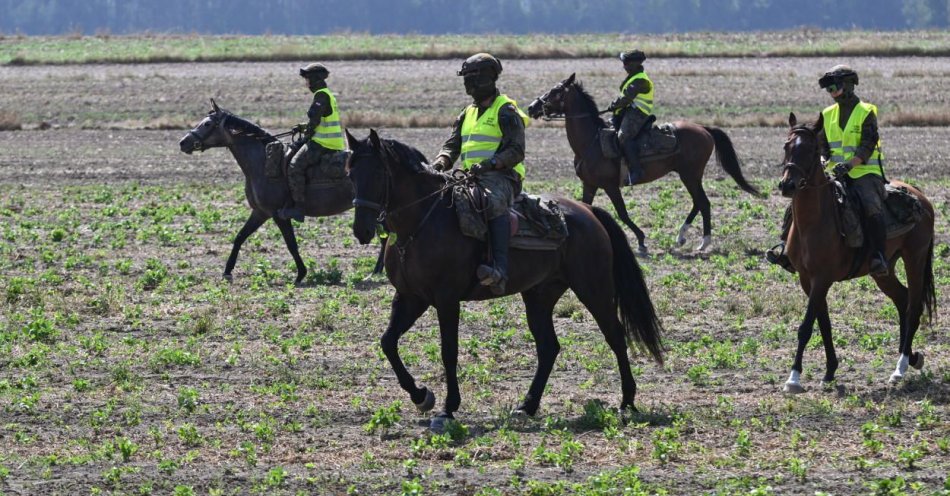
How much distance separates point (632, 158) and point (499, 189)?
9.48 metres

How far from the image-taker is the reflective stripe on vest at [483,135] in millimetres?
Result: 11156

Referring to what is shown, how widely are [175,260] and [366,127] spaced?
15842 mm

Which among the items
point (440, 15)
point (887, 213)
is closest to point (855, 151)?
point (887, 213)

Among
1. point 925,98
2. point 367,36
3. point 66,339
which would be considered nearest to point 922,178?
point 925,98

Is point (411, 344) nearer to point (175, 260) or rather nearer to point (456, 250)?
point (456, 250)

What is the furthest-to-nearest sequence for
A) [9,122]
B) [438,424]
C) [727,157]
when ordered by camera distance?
[9,122] → [727,157] → [438,424]

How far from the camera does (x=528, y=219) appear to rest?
11211 mm

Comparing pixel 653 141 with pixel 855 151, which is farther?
pixel 653 141

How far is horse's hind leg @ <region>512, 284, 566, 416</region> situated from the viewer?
11.1m

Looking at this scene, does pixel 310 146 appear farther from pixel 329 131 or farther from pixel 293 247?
pixel 293 247

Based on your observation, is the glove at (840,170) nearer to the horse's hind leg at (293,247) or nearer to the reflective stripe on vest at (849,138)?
the reflective stripe on vest at (849,138)

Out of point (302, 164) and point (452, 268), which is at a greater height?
point (452, 268)

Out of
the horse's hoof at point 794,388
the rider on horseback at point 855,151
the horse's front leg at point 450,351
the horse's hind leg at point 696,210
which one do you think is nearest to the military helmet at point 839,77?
the rider on horseback at point 855,151

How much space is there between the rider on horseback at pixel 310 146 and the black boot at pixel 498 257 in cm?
711
